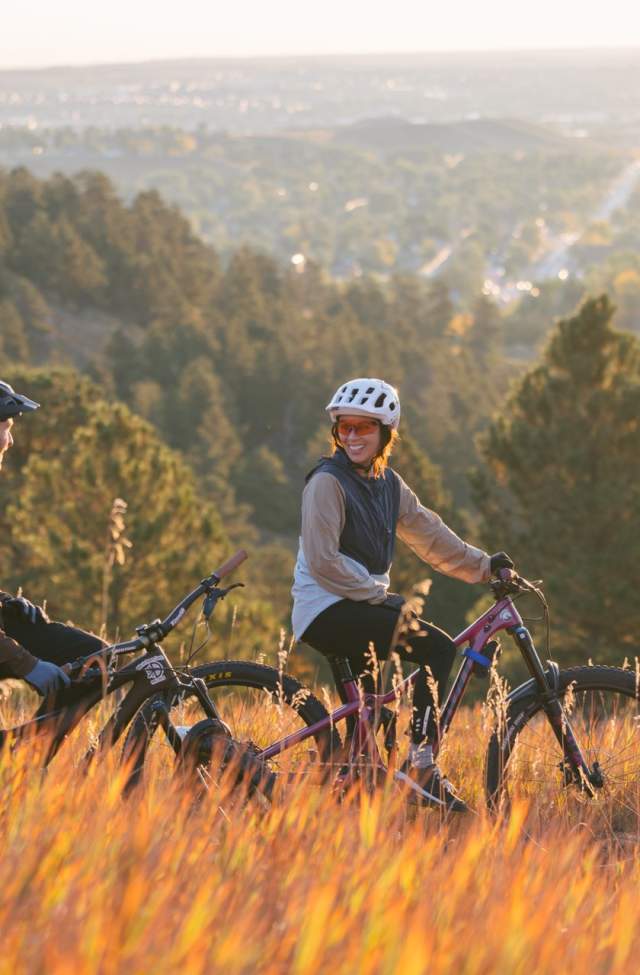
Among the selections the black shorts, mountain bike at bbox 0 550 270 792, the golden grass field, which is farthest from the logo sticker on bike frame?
the golden grass field

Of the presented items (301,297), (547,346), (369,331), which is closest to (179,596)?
(547,346)

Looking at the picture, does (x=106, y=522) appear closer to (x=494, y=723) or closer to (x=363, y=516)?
(x=494, y=723)

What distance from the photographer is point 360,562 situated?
17.5ft

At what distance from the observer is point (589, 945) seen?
291 centimetres

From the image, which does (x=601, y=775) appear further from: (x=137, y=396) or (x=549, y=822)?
(x=137, y=396)

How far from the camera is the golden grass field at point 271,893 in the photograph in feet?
8.29

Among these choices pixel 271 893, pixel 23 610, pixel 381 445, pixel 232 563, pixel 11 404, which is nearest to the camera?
pixel 271 893

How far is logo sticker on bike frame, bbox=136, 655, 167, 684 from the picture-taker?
489 cm

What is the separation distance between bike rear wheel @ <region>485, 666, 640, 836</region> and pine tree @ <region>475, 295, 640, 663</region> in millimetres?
21948

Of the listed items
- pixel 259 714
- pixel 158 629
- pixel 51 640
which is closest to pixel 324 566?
pixel 158 629

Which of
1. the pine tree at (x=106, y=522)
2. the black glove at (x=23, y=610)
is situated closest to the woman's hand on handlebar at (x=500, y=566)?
the black glove at (x=23, y=610)

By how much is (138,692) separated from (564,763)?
6.06 ft

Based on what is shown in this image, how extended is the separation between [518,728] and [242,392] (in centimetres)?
8763

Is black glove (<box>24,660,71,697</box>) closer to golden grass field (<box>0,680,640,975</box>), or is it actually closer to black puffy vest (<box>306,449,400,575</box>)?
golden grass field (<box>0,680,640,975</box>)
